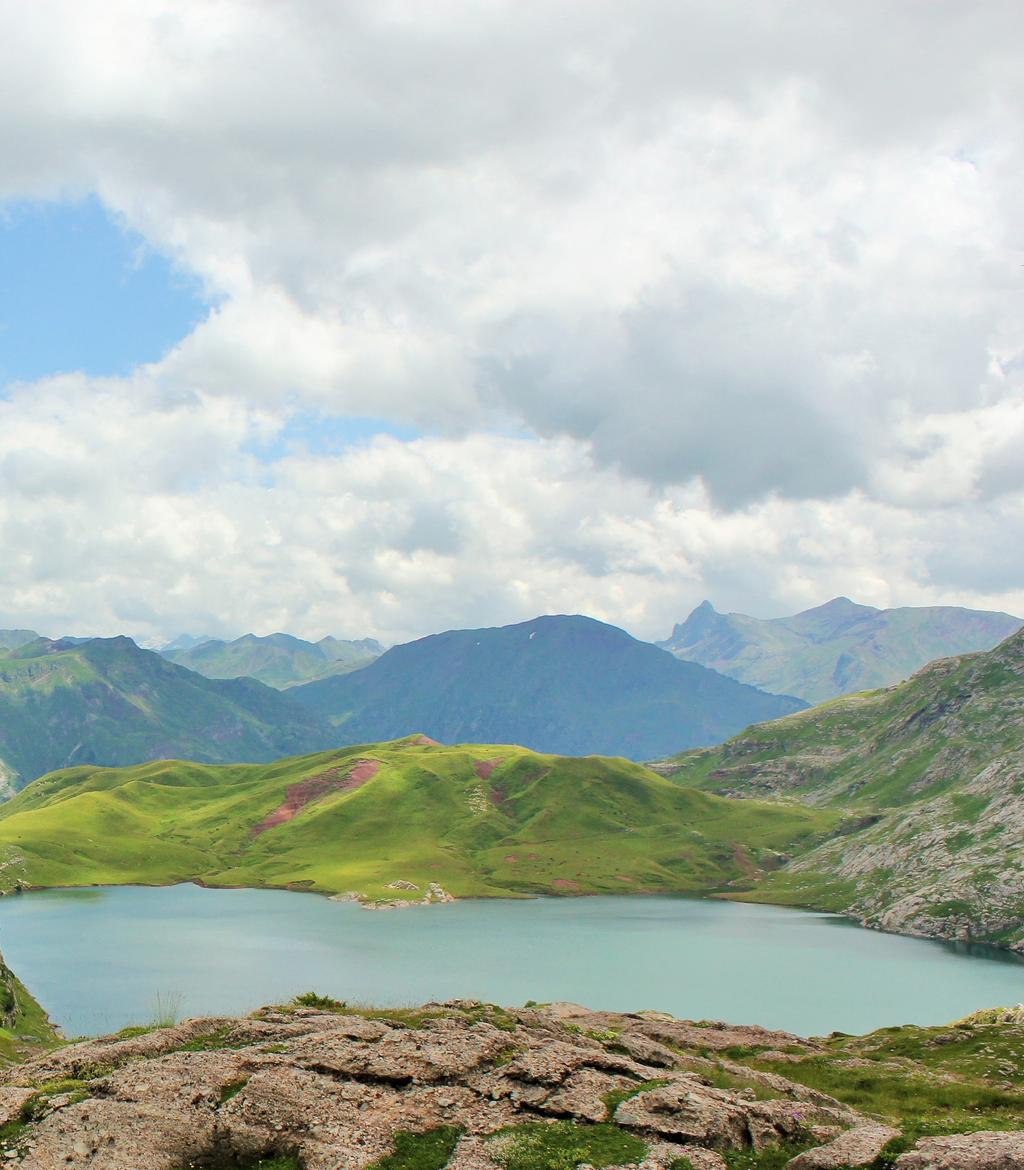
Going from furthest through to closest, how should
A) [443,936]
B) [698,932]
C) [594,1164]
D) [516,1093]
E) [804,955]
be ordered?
1. [698,932]
2. [443,936]
3. [804,955]
4. [516,1093]
5. [594,1164]

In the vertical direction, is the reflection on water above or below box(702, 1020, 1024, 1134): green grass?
below

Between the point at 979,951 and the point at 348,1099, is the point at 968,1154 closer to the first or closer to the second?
the point at 348,1099

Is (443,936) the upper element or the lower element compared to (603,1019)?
lower

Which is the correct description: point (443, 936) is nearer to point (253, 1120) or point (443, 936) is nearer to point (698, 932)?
point (698, 932)

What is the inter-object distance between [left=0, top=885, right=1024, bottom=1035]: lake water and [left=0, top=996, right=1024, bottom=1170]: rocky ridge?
262 ft

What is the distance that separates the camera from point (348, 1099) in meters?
26.1

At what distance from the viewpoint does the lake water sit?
119188mm

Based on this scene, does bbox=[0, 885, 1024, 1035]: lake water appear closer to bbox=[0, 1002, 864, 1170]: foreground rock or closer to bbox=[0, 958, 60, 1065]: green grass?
bbox=[0, 958, 60, 1065]: green grass

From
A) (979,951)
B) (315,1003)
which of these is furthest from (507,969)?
(315,1003)

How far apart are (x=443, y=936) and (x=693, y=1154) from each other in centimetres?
16845

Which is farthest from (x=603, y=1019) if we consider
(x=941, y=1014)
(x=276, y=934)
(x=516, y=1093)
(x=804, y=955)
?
(x=276, y=934)

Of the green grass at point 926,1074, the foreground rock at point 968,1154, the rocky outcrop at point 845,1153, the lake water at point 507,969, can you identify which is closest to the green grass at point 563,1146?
the rocky outcrop at point 845,1153

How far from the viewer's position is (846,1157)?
23734 millimetres

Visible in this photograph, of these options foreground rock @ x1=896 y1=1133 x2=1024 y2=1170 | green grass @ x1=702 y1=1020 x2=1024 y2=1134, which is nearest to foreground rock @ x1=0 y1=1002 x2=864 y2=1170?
foreground rock @ x1=896 y1=1133 x2=1024 y2=1170
